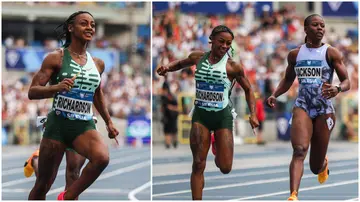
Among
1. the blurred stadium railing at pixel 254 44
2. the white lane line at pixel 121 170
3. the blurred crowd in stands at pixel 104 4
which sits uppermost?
the blurred crowd in stands at pixel 104 4

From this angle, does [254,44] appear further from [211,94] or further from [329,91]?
[329,91]

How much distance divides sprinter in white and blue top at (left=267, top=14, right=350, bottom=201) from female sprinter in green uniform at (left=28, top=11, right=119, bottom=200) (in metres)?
2.45

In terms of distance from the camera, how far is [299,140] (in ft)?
37.3

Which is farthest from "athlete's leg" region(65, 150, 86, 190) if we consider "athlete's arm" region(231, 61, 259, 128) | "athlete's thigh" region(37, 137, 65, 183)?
"athlete's arm" region(231, 61, 259, 128)

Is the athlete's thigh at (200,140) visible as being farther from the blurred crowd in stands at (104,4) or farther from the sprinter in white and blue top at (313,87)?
the blurred crowd in stands at (104,4)

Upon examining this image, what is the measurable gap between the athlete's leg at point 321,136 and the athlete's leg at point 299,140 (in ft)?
0.39

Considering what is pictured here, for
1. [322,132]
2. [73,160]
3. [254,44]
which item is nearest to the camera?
[73,160]

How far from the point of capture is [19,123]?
32.2 metres

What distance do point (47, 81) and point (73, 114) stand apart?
416 mm

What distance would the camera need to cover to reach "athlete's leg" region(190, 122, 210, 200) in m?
11.1

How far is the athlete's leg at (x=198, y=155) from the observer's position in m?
11.1

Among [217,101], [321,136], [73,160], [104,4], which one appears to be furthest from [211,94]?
[104,4]

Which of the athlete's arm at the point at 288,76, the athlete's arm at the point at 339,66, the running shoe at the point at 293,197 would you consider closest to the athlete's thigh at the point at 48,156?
the running shoe at the point at 293,197

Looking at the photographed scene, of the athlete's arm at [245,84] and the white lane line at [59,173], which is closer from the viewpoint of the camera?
the athlete's arm at [245,84]
